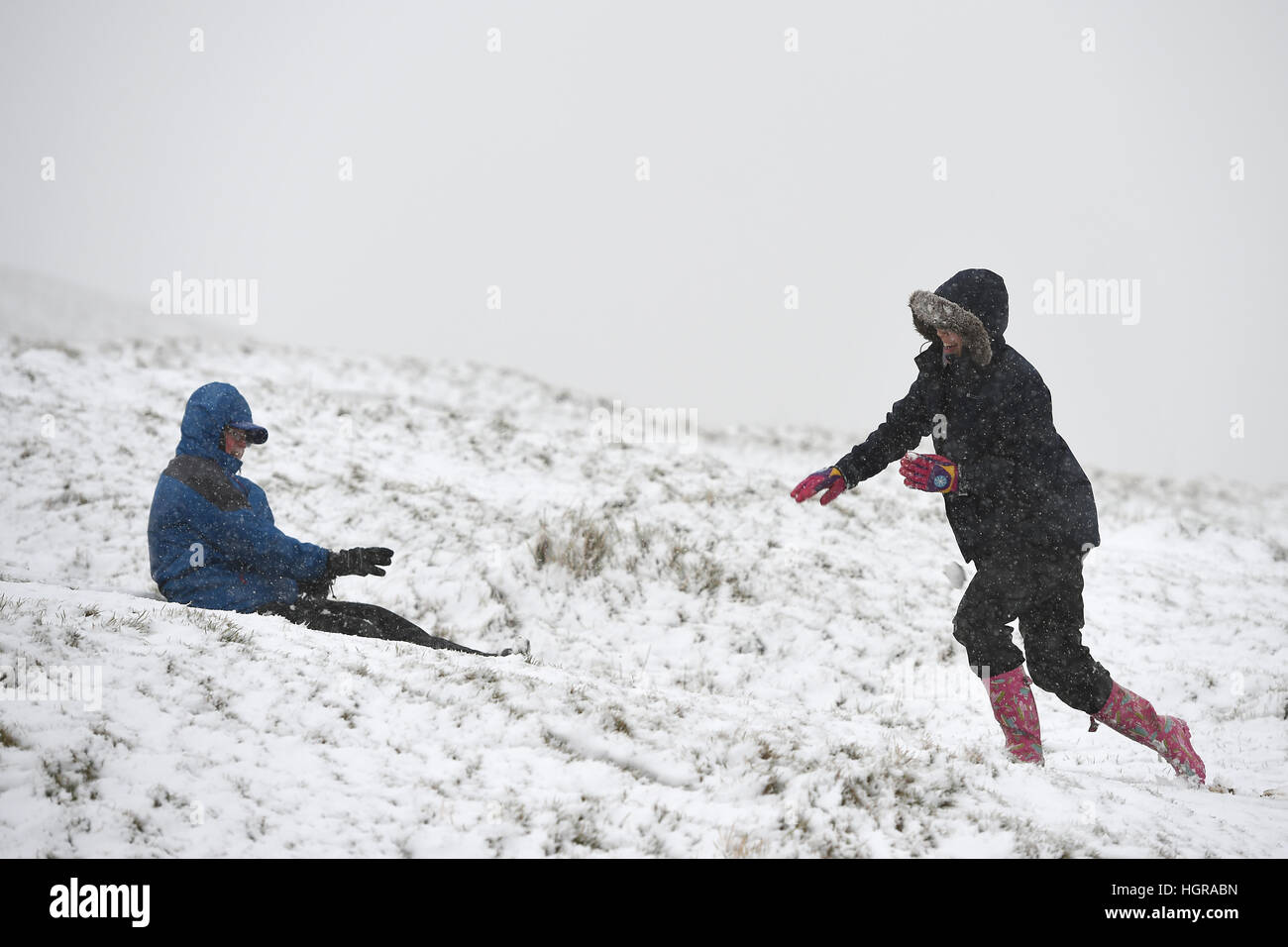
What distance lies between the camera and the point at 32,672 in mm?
3400

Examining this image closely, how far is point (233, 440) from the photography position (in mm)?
5605

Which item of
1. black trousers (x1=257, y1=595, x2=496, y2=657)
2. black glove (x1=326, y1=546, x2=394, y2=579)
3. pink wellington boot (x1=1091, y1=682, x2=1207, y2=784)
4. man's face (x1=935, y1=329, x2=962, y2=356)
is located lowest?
pink wellington boot (x1=1091, y1=682, x2=1207, y2=784)

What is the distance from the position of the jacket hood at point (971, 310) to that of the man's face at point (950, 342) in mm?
29

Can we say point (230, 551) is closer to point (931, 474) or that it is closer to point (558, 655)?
point (558, 655)

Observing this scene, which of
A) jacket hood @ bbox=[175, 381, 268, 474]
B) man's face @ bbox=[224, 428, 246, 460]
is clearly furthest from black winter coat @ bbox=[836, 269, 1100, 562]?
man's face @ bbox=[224, 428, 246, 460]

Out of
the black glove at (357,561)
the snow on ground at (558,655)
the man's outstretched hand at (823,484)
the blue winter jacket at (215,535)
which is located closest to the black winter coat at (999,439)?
the man's outstretched hand at (823,484)

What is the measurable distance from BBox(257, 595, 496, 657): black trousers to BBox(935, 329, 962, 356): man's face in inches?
137

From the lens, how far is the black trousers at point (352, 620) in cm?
534

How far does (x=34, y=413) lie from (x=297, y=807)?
29.4 feet

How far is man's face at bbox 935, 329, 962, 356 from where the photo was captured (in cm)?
458

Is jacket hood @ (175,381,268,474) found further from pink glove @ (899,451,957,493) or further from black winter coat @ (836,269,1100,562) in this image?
black winter coat @ (836,269,1100,562)

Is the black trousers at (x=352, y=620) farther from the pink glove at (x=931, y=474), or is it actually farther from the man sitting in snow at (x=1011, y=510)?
the man sitting in snow at (x=1011, y=510)

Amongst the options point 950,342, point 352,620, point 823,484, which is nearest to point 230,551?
point 352,620
